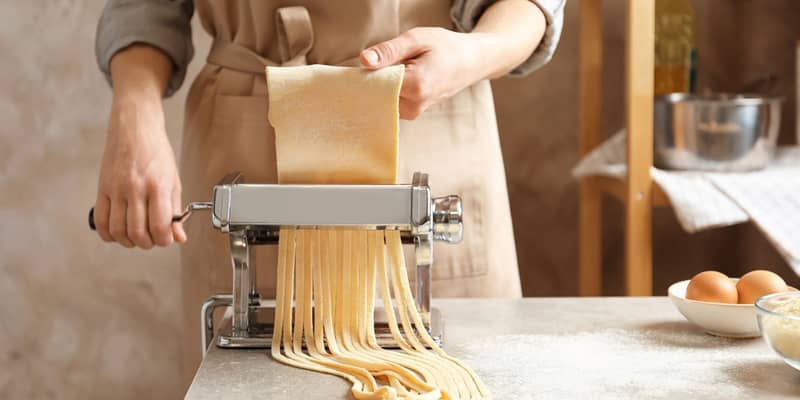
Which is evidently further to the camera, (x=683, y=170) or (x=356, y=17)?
(x=683, y=170)

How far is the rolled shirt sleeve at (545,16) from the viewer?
124cm

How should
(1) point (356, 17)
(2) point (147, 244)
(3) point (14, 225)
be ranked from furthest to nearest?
1. (3) point (14, 225)
2. (1) point (356, 17)
3. (2) point (147, 244)

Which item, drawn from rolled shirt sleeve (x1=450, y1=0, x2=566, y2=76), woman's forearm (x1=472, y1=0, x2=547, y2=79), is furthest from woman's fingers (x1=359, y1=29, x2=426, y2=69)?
rolled shirt sleeve (x1=450, y1=0, x2=566, y2=76)

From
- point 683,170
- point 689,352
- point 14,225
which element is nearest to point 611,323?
point 689,352

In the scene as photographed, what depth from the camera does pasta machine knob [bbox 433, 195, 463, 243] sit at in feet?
3.05

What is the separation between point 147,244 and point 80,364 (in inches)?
50.4

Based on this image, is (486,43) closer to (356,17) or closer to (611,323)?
(356,17)

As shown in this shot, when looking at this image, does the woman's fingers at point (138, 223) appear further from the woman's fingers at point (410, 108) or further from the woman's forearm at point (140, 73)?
the woman's fingers at point (410, 108)

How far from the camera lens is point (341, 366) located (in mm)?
880

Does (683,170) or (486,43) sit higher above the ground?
(486,43)

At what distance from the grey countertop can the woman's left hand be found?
0.24m

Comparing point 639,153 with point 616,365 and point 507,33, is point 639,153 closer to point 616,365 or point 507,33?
point 507,33

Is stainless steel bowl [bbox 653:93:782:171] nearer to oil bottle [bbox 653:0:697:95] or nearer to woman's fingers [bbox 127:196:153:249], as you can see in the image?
oil bottle [bbox 653:0:697:95]

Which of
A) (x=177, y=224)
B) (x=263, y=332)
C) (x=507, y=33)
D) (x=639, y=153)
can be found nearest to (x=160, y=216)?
(x=177, y=224)
